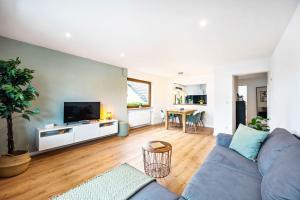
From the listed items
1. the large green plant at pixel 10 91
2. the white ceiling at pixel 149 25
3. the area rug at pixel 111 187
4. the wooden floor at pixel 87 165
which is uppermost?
the white ceiling at pixel 149 25

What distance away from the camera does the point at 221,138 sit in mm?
2268

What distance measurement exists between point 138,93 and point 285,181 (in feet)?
17.3

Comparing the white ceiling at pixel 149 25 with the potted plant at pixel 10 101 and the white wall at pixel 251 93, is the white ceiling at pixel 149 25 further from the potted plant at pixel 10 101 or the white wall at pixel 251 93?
the white wall at pixel 251 93

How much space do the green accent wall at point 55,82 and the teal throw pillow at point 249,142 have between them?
357 cm

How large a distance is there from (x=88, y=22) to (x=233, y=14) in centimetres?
208

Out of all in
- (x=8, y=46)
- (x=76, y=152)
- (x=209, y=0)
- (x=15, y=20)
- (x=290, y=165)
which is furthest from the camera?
(x=76, y=152)

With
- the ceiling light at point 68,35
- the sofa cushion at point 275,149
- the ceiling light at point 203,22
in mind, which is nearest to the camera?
the sofa cushion at point 275,149

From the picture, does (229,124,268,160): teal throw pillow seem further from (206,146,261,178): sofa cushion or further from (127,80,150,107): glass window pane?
(127,80,150,107): glass window pane

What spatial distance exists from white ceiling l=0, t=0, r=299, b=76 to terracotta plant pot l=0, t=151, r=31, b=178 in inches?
82.5

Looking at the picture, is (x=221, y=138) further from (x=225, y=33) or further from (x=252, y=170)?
(x=225, y=33)

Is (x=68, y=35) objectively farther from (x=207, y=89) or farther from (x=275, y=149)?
(x=207, y=89)

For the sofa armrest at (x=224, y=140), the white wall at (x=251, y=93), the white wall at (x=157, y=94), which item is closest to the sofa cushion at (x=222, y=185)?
the sofa armrest at (x=224, y=140)

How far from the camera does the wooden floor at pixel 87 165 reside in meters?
1.86

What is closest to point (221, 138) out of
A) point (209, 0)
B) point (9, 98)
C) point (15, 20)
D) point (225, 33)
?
point (225, 33)
